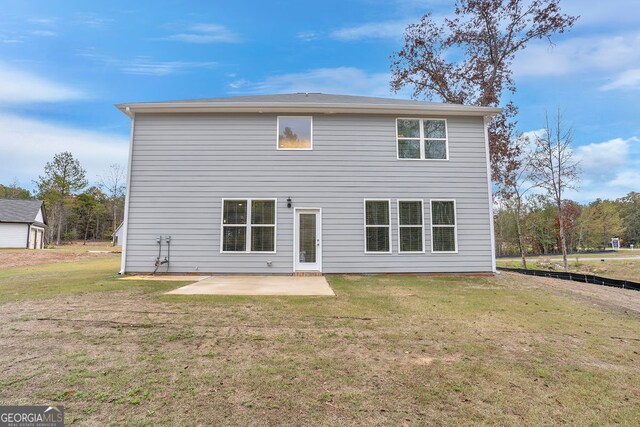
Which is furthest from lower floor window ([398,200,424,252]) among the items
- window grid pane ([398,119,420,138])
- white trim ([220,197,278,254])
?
white trim ([220,197,278,254])

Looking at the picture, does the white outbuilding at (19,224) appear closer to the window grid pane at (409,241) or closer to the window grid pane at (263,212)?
the window grid pane at (263,212)

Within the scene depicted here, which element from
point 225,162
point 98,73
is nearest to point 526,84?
point 225,162

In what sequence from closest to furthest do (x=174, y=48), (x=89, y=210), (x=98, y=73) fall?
(x=174, y=48) < (x=98, y=73) < (x=89, y=210)

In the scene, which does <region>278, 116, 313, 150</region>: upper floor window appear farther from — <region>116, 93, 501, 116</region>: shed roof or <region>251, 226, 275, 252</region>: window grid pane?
<region>251, 226, 275, 252</region>: window grid pane

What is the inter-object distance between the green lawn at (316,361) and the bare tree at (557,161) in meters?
10.3

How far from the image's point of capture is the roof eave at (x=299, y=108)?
8836mm

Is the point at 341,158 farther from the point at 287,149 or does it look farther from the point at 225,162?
the point at 225,162

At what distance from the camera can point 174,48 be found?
48.7ft

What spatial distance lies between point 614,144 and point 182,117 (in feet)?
121

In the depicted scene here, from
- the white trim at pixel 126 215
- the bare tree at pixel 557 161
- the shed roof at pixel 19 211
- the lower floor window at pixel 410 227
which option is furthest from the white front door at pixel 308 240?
the shed roof at pixel 19 211

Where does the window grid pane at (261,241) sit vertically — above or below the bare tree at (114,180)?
below

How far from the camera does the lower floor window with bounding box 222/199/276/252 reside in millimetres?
8883

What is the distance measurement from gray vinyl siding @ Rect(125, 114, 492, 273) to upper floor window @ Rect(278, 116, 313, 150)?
0.61 ft

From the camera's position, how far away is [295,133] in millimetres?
9273
